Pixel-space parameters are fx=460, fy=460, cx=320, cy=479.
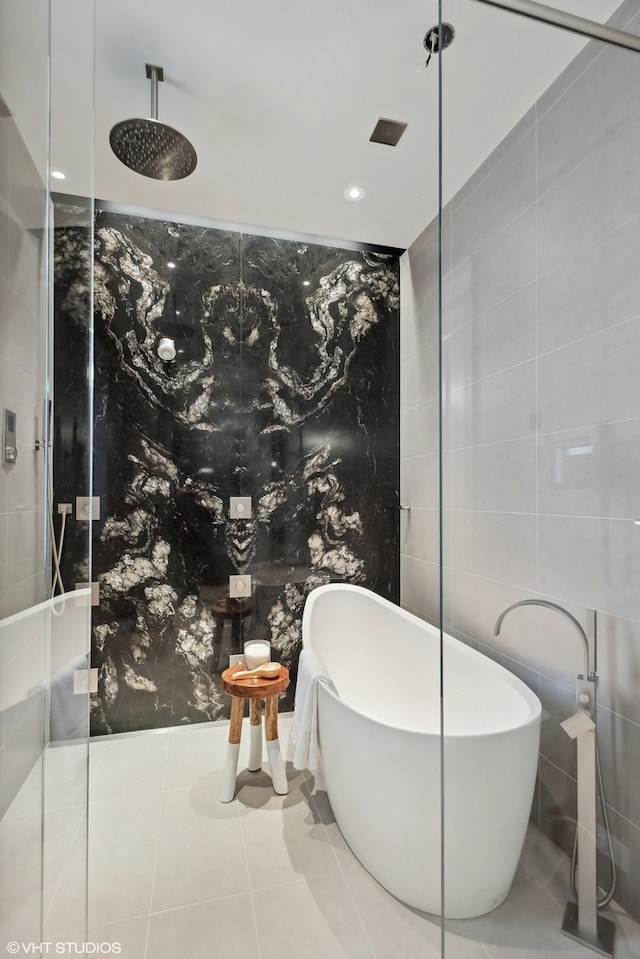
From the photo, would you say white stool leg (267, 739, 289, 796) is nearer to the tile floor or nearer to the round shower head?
the tile floor

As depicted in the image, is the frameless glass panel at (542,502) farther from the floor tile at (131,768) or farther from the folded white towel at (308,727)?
the floor tile at (131,768)

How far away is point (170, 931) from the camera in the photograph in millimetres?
1378

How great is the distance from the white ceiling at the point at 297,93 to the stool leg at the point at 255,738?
6.81ft

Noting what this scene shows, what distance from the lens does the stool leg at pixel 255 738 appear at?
2.15 metres

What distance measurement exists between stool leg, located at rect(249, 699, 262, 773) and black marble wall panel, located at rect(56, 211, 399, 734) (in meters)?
0.55

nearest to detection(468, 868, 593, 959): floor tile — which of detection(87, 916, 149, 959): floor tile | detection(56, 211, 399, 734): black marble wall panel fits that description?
detection(87, 916, 149, 959): floor tile

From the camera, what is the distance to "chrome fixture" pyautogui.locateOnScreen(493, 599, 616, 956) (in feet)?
3.06

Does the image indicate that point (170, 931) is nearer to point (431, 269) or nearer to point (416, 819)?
point (416, 819)

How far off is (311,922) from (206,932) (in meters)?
0.31

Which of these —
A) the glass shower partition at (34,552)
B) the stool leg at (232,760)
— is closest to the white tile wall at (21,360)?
the glass shower partition at (34,552)

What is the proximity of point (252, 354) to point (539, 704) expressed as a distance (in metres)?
2.30

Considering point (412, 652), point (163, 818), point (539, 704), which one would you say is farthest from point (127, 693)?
point (539, 704)

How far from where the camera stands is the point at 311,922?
140 cm

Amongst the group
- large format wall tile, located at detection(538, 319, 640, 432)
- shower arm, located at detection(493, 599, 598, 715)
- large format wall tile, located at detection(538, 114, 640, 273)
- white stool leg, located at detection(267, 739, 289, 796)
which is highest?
large format wall tile, located at detection(538, 114, 640, 273)
